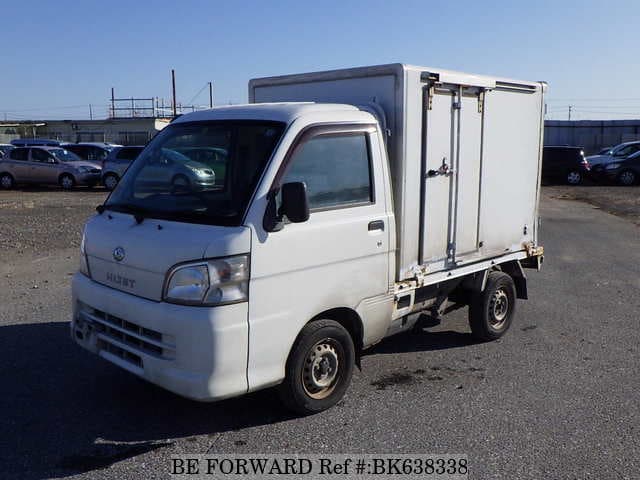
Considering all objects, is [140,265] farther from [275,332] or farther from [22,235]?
[22,235]

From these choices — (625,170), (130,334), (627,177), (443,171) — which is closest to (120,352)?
A: (130,334)

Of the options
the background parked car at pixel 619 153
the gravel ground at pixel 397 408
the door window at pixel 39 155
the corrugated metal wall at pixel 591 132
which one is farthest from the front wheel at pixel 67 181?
the corrugated metal wall at pixel 591 132

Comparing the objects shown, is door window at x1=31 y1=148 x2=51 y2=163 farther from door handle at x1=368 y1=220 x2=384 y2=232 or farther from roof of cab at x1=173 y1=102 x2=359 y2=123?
door handle at x1=368 y1=220 x2=384 y2=232

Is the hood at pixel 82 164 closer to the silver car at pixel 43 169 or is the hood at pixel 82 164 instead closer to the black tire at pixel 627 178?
the silver car at pixel 43 169

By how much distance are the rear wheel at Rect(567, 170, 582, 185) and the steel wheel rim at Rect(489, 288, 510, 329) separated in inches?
991

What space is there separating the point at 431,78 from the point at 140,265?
274cm

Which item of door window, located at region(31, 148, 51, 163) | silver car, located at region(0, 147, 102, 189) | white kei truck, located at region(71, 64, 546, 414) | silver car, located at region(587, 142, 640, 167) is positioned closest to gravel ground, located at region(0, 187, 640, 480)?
white kei truck, located at region(71, 64, 546, 414)

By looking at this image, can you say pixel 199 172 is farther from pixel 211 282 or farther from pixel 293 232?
pixel 211 282

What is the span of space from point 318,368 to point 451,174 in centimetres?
214

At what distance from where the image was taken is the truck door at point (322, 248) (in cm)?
411

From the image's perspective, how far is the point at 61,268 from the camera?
9711 mm

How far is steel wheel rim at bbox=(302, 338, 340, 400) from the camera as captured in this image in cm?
453

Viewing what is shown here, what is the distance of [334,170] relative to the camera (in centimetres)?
461

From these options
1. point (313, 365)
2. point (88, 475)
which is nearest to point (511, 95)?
point (313, 365)
